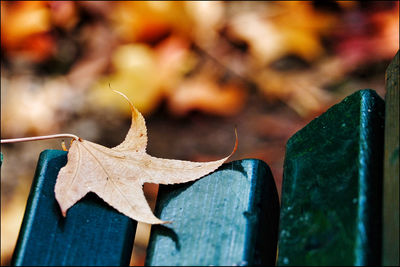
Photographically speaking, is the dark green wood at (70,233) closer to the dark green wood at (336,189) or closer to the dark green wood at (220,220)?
the dark green wood at (220,220)

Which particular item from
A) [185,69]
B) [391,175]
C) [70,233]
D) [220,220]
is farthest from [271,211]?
[185,69]

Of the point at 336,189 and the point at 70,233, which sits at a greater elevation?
the point at 336,189

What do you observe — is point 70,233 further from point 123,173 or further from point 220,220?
point 220,220

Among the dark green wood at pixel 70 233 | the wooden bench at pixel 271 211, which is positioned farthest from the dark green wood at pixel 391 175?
the dark green wood at pixel 70 233

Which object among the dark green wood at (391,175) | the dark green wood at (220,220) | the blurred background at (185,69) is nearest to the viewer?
the dark green wood at (391,175)

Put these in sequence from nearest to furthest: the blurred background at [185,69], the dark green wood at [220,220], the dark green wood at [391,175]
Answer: the dark green wood at [391,175], the dark green wood at [220,220], the blurred background at [185,69]

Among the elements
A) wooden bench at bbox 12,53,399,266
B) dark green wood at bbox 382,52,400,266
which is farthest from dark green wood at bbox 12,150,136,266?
dark green wood at bbox 382,52,400,266
